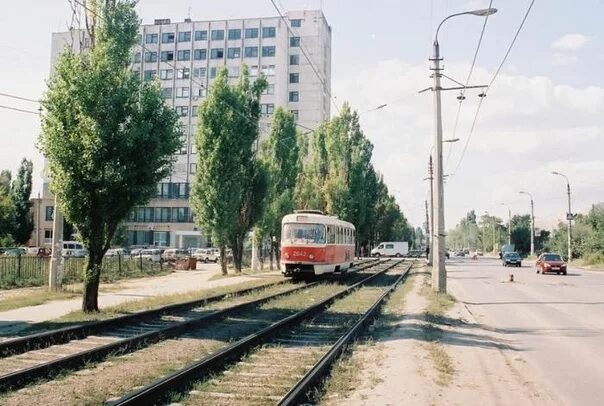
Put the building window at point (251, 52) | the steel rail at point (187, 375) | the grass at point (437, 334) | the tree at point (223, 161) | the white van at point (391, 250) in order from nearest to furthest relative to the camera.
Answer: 1. the steel rail at point (187, 375)
2. the grass at point (437, 334)
3. the tree at point (223, 161)
4. the white van at point (391, 250)
5. the building window at point (251, 52)

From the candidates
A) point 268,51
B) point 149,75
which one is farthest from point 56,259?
point 268,51

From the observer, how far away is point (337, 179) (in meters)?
55.2

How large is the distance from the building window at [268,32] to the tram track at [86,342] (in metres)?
81.1

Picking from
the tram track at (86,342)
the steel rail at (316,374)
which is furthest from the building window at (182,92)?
the steel rail at (316,374)

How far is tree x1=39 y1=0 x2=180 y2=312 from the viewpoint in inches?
571

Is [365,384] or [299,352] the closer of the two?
[365,384]

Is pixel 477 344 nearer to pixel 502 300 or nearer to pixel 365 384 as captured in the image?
pixel 365 384

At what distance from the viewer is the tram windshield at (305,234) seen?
2697 centimetres

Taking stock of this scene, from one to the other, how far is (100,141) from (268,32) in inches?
3234

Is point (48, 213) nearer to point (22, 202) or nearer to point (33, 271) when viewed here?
point (22, 202)

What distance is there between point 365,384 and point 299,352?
8.56ft

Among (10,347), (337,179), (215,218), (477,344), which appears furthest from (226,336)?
(337,179)

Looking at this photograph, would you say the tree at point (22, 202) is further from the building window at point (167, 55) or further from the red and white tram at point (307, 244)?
the red and white tram at point (307, 244)

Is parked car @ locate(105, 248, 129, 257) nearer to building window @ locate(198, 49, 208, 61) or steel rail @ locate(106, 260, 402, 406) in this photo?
steel rail @ locate(106, 260, 402, 406)
